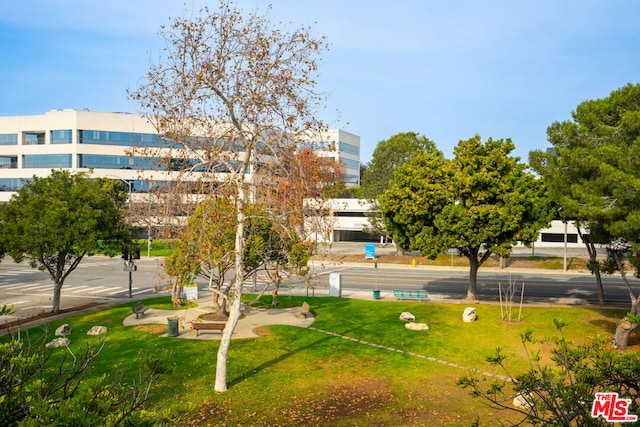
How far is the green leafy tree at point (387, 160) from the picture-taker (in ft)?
188

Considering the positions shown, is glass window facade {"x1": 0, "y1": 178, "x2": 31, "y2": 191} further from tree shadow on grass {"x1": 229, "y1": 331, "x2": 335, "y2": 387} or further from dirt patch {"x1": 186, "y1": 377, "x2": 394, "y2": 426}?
dirt patch {"x1": 186, "y1": 377, "x2": 394, "y2": 426}

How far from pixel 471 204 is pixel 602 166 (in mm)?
10163

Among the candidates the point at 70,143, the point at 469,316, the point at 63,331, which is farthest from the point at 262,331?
the point at 70,143

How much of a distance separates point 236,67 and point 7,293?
28.1 meters

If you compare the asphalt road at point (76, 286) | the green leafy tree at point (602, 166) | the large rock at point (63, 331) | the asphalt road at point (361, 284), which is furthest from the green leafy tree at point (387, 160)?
the large rock at point (63, 331)

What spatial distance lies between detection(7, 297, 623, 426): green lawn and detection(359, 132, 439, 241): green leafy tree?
3100 centimetres

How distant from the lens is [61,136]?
217ft

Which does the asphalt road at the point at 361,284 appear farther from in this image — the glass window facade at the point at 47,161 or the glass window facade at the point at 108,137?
the glass window facade at the point at 108,137

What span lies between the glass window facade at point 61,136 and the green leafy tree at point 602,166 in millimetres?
61292

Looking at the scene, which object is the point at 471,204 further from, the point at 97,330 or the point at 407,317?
the point at 97,330

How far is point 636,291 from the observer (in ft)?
115

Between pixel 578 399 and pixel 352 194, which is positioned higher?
pixel 352 194

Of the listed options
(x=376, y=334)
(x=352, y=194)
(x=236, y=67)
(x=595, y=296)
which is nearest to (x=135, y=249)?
(x=376, y=334)

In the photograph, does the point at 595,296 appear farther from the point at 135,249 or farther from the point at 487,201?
the point at 135,249
